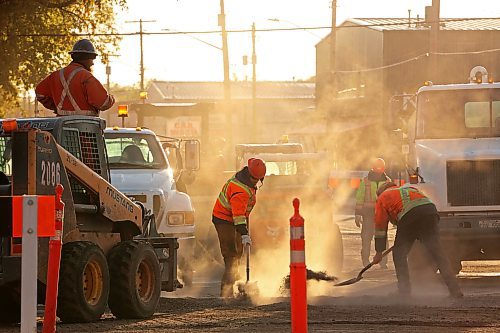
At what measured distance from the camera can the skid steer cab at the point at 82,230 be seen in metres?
11.8

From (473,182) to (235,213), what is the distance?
16.4 feet

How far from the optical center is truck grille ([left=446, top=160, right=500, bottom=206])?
20172mm

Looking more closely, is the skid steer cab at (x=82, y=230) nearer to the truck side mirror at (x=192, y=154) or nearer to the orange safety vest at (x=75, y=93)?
the orange safety vest at (x=75, y=93)

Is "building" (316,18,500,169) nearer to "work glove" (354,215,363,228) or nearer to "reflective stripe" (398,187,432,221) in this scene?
"work glove" (354,215,363,228)

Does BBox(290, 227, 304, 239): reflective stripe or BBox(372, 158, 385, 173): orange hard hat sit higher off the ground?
BBox(372, 158, 385, 173): orange hard hat

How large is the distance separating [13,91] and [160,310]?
2710 cm

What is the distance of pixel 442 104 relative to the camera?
21141 mm

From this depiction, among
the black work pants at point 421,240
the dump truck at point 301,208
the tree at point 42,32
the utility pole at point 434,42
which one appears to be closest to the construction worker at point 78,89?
the black work pants at point 421,240

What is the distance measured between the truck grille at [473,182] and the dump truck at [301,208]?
207 centimetres

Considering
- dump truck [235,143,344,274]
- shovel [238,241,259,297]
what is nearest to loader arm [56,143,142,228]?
shovel [238,241,259,297]

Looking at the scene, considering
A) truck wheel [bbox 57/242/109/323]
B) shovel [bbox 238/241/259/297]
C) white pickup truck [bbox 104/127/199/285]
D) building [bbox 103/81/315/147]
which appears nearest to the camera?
truck wheel [bbox 57/242/109/323]

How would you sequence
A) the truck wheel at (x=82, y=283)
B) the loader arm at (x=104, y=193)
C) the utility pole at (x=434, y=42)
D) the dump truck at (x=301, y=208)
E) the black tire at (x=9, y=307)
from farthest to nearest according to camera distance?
1. the utility pole at (x=434, y=42)
2. the dump truck at (x=301, y=208)
3. the black tire at (x=9, y=307)
4. the loader arm at (x=104, y=193)
5. the truck wheel at (x=82, y=283)

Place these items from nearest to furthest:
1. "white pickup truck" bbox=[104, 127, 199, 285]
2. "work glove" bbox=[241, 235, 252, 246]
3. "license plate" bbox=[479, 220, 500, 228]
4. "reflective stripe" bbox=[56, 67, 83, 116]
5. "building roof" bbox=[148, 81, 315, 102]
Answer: "reflective stripe" bbox=[56, 67, 83, 116] → "work glove" bbox=[241, 235, 252, 246] → "white pickup truck" bbox=[104, 127, 199, 285] → "license plate" bbox=[479, 220, 500, 228] → "building roof" bbox=[148, 81, 315, 102]

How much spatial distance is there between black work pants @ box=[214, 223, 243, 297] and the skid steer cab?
94.0 inches
